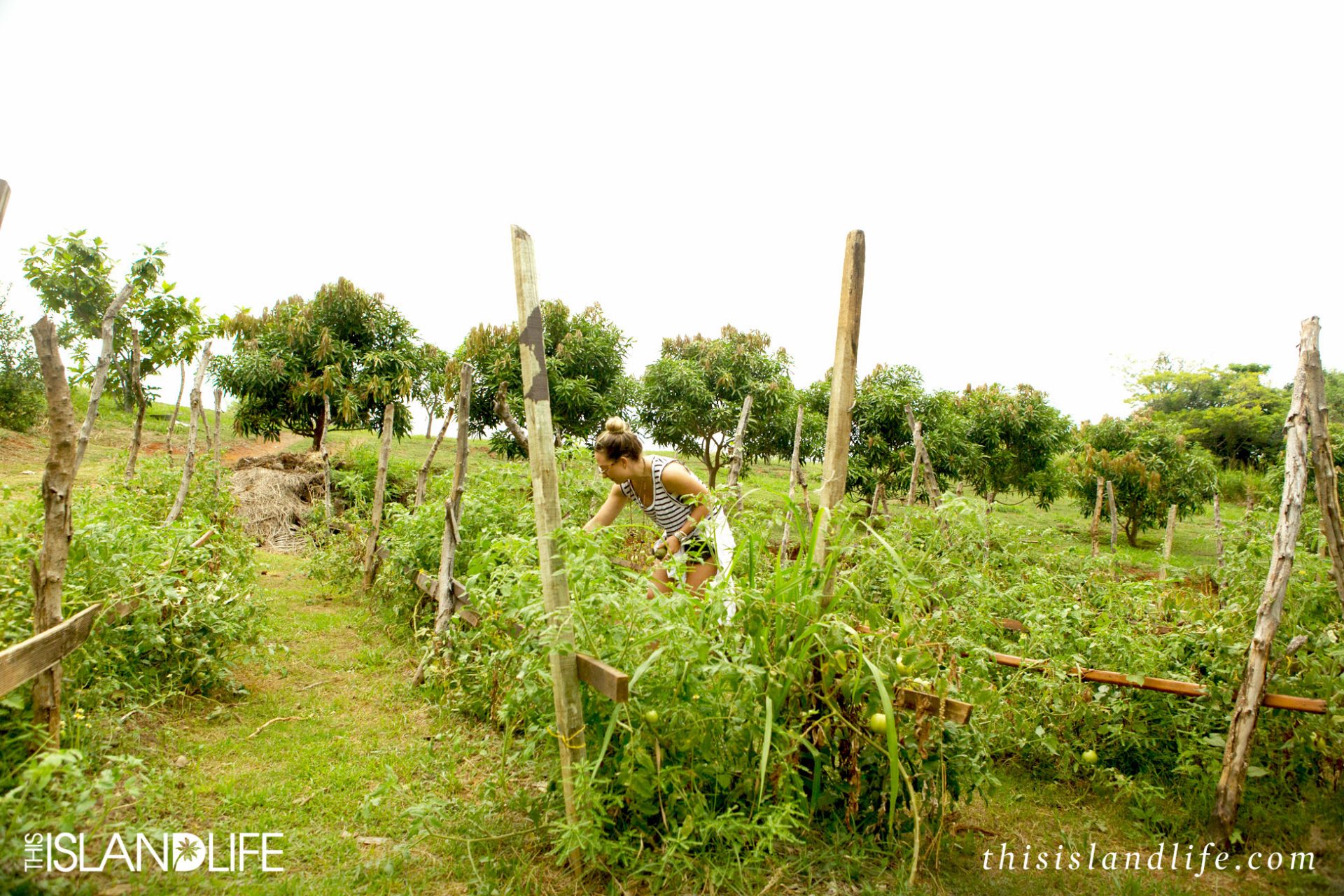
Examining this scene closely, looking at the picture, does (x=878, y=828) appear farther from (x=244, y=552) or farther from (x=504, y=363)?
(x=504, y=363)

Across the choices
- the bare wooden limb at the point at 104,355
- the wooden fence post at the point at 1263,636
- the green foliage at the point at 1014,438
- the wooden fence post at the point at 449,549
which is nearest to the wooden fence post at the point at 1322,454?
the wooden fence post at the point at 1263,636

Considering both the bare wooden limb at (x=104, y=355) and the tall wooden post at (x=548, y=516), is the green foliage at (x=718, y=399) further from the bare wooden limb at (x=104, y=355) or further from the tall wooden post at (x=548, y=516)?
the tall wooden post at (x=548, y=516)

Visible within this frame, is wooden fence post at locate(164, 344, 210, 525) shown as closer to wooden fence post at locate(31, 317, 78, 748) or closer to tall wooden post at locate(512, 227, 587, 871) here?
wooden fence post at locate(31, 317, 78, 748)

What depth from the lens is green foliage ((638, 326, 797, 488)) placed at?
1680 centimetres

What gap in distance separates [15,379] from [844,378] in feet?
59.5

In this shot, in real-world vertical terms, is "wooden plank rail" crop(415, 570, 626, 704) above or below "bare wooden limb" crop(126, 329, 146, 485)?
below

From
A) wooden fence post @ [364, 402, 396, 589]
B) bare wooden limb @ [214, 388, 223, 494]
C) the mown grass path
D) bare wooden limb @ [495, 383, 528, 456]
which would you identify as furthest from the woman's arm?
bare wooden limb @ [214, 388, 223, 494]

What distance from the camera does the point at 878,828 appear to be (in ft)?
8.72

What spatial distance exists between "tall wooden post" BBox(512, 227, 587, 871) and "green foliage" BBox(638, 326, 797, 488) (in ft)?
45.0

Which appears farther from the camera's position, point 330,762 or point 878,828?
point 330,762

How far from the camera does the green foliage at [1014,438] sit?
1722 centimetres

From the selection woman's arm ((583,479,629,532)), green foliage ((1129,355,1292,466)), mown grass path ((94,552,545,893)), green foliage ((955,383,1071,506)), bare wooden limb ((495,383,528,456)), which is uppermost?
green foliage ((1129,355,1292,466))

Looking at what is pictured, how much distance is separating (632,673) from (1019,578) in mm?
3475

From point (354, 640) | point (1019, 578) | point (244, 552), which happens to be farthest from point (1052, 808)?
point (244, 552)
